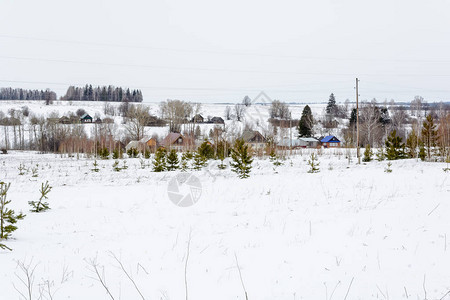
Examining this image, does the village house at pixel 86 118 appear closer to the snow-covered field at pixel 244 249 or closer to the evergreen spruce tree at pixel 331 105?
the evergreen spruce tree at pixel 331 105

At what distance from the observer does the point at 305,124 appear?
69750 millimetres

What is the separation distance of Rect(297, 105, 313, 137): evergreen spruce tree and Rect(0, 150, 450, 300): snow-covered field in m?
61.6

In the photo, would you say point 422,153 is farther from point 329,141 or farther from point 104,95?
point 104,95

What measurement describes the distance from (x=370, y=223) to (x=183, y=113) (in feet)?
210

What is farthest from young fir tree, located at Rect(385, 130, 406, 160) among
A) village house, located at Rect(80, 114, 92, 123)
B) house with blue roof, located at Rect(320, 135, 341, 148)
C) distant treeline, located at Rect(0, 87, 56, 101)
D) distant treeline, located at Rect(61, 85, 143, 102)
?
distant treeline, located at Rect(0, 87, 56, 101)

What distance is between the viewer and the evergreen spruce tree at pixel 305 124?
227 ft

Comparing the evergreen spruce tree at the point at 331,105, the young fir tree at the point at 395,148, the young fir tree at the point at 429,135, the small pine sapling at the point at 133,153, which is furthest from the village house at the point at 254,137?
the evergreen spruce tree at the point at 331,105

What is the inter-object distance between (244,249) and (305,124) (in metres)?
67.7

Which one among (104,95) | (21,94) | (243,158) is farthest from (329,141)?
(21,94)

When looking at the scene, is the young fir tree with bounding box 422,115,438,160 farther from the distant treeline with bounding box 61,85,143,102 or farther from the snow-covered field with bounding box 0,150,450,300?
the distant treeline with bounding box 61,85,143,102

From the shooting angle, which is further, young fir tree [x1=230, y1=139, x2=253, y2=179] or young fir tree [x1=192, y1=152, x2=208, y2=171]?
young fir tree [x1=192, y1=152, x2=208, y2=171]

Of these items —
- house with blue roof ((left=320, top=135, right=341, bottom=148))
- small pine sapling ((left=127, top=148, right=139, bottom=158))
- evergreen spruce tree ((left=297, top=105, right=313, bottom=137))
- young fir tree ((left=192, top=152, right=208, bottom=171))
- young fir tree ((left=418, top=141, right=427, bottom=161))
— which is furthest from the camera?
evergreen spruce tree ((left=297, top=105, right=313, bottom=137))

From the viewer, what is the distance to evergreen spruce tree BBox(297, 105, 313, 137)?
69312 millimetres

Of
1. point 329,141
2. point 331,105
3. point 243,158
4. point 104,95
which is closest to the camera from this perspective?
point 243,158
